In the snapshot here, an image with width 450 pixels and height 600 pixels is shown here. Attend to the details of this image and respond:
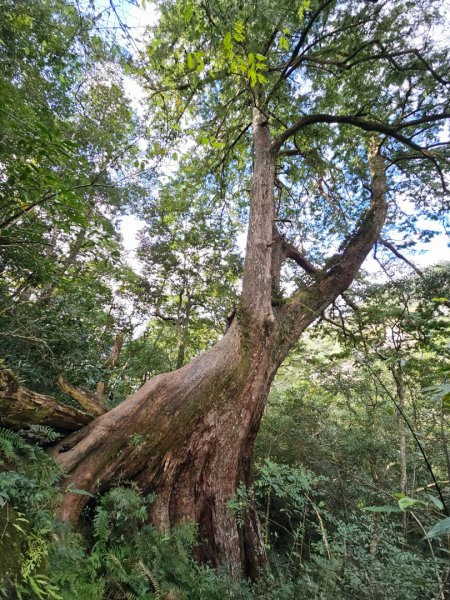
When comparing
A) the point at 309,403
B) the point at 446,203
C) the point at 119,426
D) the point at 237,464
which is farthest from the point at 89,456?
the point at 446,203

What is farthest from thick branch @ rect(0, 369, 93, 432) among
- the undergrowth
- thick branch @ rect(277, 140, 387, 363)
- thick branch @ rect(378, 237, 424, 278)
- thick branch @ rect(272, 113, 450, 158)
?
Result: thick branch @ rect(378, 237, 424, 278)

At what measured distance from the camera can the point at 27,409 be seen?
229cm

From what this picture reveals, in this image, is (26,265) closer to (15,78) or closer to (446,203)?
(15,78)

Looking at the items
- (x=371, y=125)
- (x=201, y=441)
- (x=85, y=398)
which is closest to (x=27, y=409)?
(x=85, y=398)

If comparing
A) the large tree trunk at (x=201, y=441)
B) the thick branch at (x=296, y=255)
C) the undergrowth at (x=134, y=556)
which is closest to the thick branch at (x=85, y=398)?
the large tree trunk at (x=201, y=441)

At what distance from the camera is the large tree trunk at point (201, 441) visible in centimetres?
257

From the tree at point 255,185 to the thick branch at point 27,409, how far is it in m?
0.22

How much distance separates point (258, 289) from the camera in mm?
3611

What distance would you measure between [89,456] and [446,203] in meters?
7.37

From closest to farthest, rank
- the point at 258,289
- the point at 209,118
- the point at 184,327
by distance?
1. the point at 258,289
2. the point at 209,118
3. the point at 184,327

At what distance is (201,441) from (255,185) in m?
3.72

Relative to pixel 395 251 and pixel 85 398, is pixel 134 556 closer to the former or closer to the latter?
pixel 85 398

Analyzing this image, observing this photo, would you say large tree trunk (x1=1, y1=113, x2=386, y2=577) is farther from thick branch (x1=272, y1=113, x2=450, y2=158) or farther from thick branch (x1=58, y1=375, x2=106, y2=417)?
thick branch (x1=272, y1=113, x2=450, y2=158)

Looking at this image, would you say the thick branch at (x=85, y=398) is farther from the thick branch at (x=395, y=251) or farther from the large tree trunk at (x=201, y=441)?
the thick branch at (x=395, y=251)
